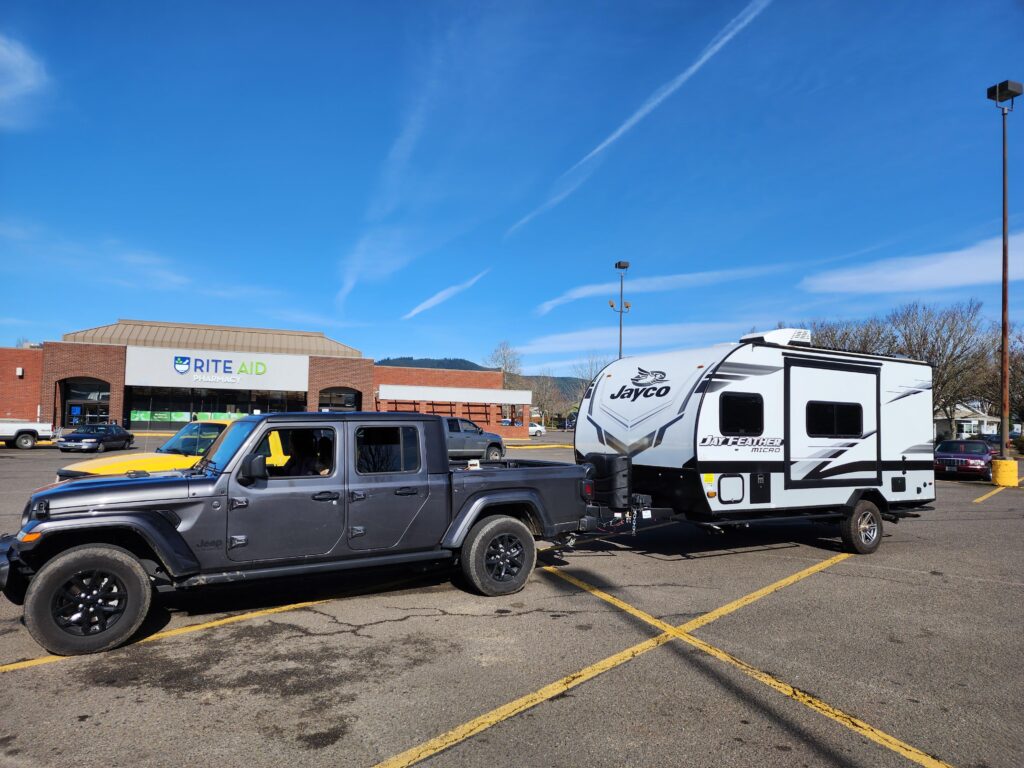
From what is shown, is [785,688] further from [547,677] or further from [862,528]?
[862,528]

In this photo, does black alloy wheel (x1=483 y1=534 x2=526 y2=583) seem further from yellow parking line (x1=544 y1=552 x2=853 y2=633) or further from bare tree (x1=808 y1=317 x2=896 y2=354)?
bare tree (x1=808 y1=317 x2=896 y2=354)

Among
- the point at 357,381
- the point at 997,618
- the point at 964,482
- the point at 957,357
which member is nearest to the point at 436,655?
the point at 997,618

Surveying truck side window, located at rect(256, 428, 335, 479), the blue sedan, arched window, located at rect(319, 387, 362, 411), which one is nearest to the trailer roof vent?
truck side window, located at rect(256, 428, 335, 479)

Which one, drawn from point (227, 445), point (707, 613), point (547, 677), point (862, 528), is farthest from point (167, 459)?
point (862, 528)

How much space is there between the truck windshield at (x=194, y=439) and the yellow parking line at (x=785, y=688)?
6842 millimetres

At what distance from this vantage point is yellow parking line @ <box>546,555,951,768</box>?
3.63 meters

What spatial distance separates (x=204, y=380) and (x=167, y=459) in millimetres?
33778

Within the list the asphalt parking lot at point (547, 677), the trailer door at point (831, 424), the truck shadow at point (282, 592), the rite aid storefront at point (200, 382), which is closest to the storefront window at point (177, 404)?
the rite aid storefront at point (200, 382)

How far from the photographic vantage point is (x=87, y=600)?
16.3 feet

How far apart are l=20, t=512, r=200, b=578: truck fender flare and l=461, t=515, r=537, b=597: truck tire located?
2457mm

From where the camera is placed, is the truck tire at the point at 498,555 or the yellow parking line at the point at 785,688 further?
the truck tire at the point at 498,555

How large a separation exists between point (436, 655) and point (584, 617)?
1587 millimetres

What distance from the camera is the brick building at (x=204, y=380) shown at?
1526 inches

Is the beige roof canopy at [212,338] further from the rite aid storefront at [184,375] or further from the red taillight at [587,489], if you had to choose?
the red taillight at [587,489]
